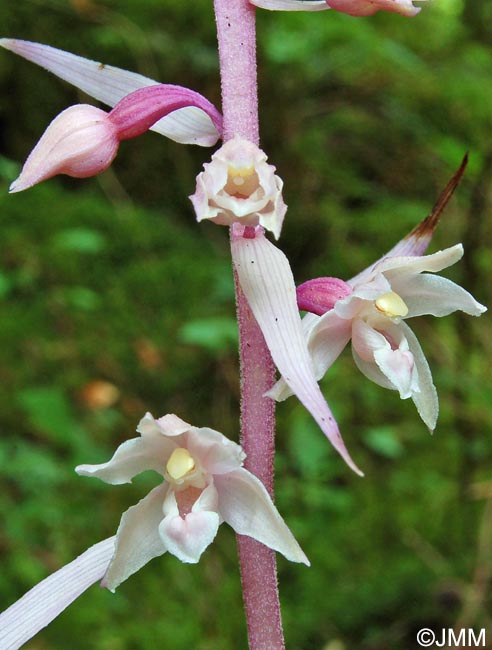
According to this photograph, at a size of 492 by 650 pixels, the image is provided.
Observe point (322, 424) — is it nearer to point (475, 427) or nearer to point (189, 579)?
point (189, 579)

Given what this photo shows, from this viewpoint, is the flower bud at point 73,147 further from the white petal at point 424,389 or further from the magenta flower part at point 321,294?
the white petal at point 424,389

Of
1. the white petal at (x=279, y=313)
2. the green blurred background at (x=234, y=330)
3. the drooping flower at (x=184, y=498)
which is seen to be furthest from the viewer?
the green blurred background at (x=234, y=330)

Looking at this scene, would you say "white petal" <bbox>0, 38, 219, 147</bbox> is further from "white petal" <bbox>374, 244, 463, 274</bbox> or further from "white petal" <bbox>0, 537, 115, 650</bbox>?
"white petal" <bbox>0, 537, 115, 650</bbox>

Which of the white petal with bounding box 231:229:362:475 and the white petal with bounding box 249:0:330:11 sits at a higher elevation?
the white petal with bounding box 249:0:330:11

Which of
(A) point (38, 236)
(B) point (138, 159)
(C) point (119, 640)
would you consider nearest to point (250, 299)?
(C) point (119, 640)

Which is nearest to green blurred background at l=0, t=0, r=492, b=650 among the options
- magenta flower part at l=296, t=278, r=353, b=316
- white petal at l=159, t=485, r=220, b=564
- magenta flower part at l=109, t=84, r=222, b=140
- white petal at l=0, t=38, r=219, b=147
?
white petal at l=0, t=38, r=219, b=147

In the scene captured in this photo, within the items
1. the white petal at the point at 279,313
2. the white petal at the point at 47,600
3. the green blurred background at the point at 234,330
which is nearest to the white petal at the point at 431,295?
the white petal at the point at 279,313

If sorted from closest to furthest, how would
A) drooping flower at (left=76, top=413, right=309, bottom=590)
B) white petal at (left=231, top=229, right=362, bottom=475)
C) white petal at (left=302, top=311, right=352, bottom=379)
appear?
white petal at (left=231, top=229, right=362, bottom=475) → drooping flower at (left=76, top=413, right=309, bottom=590) → white petal at (left=302, top=311, right=352, bottom=379)
